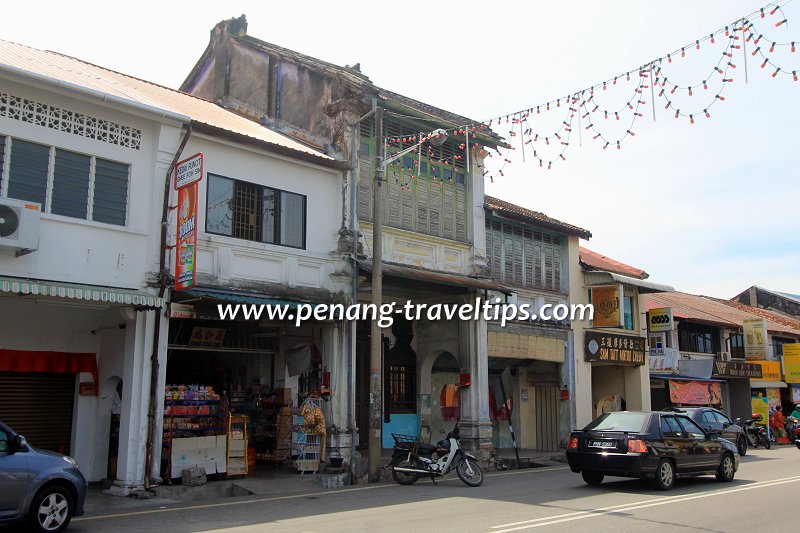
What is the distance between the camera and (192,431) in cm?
1406

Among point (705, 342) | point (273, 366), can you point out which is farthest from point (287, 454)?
point (705, 342)

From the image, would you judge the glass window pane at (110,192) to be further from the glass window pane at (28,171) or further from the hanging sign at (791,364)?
the hanging sign at (791,364)

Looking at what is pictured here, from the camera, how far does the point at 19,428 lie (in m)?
13.5

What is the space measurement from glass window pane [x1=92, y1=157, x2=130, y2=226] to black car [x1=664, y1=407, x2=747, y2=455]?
16.4m

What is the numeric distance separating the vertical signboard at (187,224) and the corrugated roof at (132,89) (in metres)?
1.29

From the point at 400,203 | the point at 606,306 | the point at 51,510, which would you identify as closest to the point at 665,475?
the point at 400,203

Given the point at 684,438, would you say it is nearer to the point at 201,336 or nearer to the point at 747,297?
the point at 201,336

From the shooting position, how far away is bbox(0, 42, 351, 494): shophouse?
11969 mm

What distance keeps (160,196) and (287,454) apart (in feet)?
21.2

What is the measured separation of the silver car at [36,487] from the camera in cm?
837

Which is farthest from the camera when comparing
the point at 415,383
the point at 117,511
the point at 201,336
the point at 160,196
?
the point at 415,383

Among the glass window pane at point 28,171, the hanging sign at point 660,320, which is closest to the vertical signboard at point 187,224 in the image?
the glass window pane at point 28,171

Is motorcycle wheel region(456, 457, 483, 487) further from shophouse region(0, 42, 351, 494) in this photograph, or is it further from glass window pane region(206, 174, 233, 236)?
glass window pane region(206, 174, 233, 236)

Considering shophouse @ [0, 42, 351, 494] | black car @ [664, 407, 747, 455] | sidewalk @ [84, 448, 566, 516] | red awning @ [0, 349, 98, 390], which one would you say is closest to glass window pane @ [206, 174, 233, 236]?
shophouse @ [0, 42, 351, 494]
